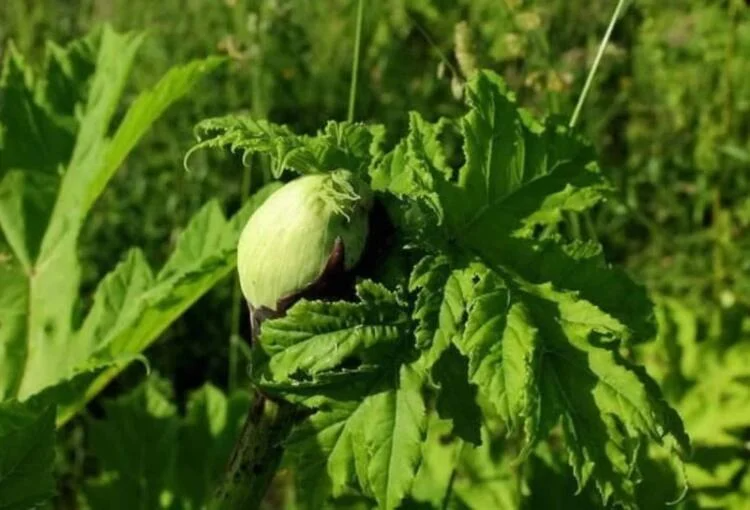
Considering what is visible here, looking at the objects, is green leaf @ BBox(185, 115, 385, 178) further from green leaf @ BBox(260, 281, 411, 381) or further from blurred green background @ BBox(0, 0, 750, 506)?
blurred green background @ BBox(0, 0, 750, 506)

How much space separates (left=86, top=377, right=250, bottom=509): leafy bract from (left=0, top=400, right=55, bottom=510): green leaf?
0.59m

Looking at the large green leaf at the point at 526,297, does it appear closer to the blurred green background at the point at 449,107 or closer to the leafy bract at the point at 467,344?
Result: the leafy bract at the point at 467,344

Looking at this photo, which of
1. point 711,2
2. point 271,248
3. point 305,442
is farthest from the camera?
point 711,2

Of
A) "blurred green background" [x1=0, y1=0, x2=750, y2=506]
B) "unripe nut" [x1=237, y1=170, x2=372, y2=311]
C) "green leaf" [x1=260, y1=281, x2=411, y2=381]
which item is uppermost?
"unripe nut" [x1=237, y1=170, x2=372, y2=311]

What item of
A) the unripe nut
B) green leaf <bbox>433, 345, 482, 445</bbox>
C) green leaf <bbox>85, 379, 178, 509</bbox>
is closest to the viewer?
the unripe nut

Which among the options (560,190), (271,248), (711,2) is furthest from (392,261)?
(711,2)

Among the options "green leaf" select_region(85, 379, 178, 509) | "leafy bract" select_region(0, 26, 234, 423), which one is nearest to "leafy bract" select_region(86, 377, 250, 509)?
"green leaf" select_region(85, 379, 178, 509)

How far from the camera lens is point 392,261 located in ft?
3.65

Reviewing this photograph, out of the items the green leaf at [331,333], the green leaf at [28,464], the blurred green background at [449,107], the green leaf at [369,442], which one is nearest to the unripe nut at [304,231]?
the green leaf at [331,333]

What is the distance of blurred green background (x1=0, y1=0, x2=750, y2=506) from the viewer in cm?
278

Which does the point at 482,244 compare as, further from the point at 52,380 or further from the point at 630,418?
the point at 52,380

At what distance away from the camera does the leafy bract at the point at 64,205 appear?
1.60m

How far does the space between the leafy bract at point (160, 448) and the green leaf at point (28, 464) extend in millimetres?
588

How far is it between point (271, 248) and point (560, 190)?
375 millimetres
